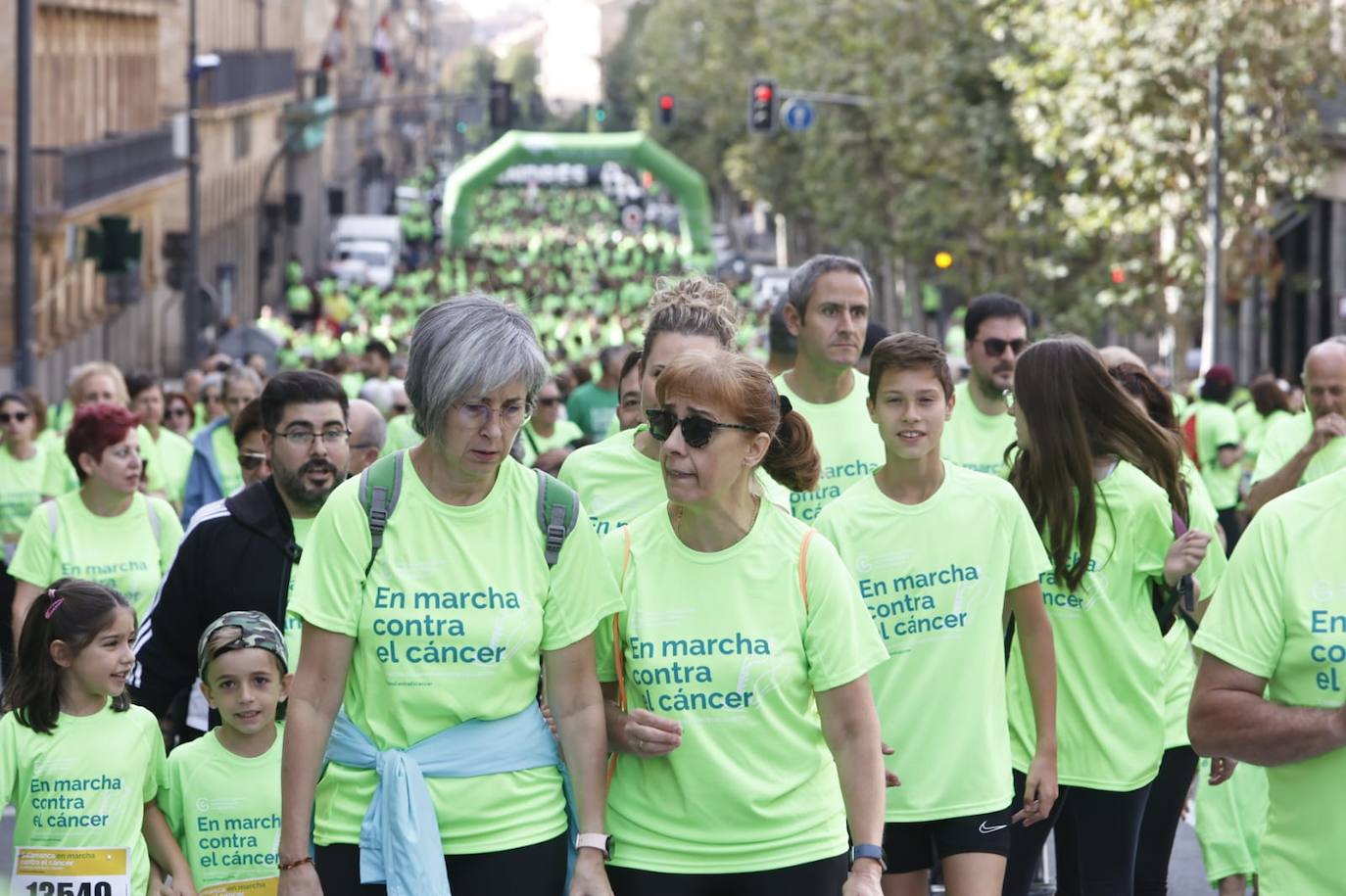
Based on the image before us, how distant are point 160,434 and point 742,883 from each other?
902cm

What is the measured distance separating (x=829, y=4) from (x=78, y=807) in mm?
43280

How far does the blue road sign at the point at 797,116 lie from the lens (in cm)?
4753

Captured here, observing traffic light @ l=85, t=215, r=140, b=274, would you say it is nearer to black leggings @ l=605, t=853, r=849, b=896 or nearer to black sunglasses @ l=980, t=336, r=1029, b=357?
black sunglasses @ l=980, t=336, r=1029, b=357

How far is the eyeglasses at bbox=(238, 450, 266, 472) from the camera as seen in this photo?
8188 millimetres

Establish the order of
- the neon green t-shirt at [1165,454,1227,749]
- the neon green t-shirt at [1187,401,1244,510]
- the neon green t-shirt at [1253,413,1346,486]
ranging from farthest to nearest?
1. the neon green t-shirt at [1187,401,1244,510]
2. the neon green t-shirt at [1253,413,1346,486]
3. the neon green t-shirt at [1165,454,1227,749]

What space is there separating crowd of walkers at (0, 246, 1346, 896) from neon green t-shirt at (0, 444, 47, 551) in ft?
13.6

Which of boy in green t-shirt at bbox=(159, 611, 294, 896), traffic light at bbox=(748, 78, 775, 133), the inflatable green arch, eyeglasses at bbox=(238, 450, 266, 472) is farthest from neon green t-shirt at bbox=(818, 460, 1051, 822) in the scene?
the inflatable green arch

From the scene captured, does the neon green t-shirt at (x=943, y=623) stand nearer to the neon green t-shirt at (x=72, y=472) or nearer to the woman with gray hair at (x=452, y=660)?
the woman with gray hair at (x=452, y=660)

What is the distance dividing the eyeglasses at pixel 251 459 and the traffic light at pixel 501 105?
46801mm

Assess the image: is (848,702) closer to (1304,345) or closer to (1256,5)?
(1256,5)

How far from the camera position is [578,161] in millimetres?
74688

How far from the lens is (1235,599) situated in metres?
4.29

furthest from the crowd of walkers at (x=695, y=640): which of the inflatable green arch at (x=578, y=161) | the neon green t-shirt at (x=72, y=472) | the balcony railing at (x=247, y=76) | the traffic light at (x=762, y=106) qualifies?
the inflatable green arch at (x=578, y=161)

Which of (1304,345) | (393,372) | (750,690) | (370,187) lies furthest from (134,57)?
(370,187)
